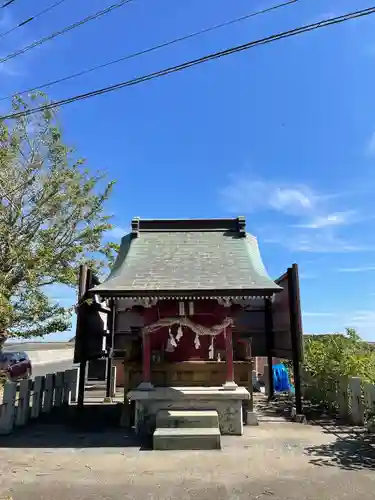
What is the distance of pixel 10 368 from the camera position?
20594mm

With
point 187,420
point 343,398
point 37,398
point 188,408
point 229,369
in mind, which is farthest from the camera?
point 37,398

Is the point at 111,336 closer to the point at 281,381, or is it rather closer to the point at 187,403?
the point at 187,403

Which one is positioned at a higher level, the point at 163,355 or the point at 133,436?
the point at 163,355

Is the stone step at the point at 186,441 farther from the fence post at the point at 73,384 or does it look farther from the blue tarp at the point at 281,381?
the blue tarp at the point at 281,381

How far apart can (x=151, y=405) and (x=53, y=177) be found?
7.31m

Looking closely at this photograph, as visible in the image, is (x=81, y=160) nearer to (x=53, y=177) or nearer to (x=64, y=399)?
(x=53, y=177)

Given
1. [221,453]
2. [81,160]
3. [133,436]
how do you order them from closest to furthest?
[221,453]
[133,436]
[81,160]

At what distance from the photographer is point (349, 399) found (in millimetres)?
10844

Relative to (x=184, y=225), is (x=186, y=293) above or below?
below

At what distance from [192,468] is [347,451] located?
321 cm

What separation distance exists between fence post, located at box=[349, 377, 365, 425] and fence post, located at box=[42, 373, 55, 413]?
9.01 m

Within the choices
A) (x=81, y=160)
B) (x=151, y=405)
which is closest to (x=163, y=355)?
(x=151, y=405)

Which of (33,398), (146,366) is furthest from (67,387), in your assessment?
(146,366)

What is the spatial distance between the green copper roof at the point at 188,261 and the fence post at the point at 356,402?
3.44 meters
